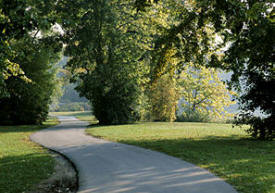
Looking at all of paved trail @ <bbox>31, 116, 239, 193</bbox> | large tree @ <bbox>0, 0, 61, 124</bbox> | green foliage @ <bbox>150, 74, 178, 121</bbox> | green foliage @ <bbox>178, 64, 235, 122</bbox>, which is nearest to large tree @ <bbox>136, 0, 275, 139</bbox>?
paved trail @ <bbox>31, 116, 239, 193</bbox>

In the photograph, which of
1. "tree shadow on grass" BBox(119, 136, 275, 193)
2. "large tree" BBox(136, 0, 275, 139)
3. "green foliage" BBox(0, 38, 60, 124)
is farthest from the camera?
"green foliage" BBox(0, 38, 60, 124)

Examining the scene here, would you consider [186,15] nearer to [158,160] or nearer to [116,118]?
[158,160]

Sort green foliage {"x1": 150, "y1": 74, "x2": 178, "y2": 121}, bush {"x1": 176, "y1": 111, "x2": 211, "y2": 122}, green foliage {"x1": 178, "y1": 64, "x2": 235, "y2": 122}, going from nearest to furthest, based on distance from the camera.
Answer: green foliage {"x1": 150, "y1": 74, "x2": 178, "y2": 121} < bush {"x1": 176, "y1": 111, "x2": 211, "y2": 122} < green foliage {"x1": 178, "y1": 64, "x2": 235, "y2": 122}

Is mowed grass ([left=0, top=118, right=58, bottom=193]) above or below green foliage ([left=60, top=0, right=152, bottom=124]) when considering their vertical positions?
below

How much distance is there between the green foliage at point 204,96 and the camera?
140 ft

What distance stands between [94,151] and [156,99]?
19694 mm

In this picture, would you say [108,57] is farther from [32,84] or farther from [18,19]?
[18,19]

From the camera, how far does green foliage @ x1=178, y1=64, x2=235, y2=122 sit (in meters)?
42.6

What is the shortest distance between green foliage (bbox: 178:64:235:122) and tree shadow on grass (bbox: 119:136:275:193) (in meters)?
26.8

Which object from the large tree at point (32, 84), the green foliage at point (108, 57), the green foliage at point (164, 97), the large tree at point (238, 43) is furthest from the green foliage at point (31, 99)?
the large tree at point (238, 43)

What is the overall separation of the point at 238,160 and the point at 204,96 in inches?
1322

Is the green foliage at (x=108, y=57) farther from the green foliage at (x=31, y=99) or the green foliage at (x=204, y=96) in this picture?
the green foliage at (x=204, y=96)

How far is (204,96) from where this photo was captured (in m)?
44.0

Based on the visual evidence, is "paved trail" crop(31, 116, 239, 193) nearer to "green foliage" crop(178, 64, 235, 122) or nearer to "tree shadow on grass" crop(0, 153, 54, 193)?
"tree shadow on grass" crop(0, 153, 54, 193)
